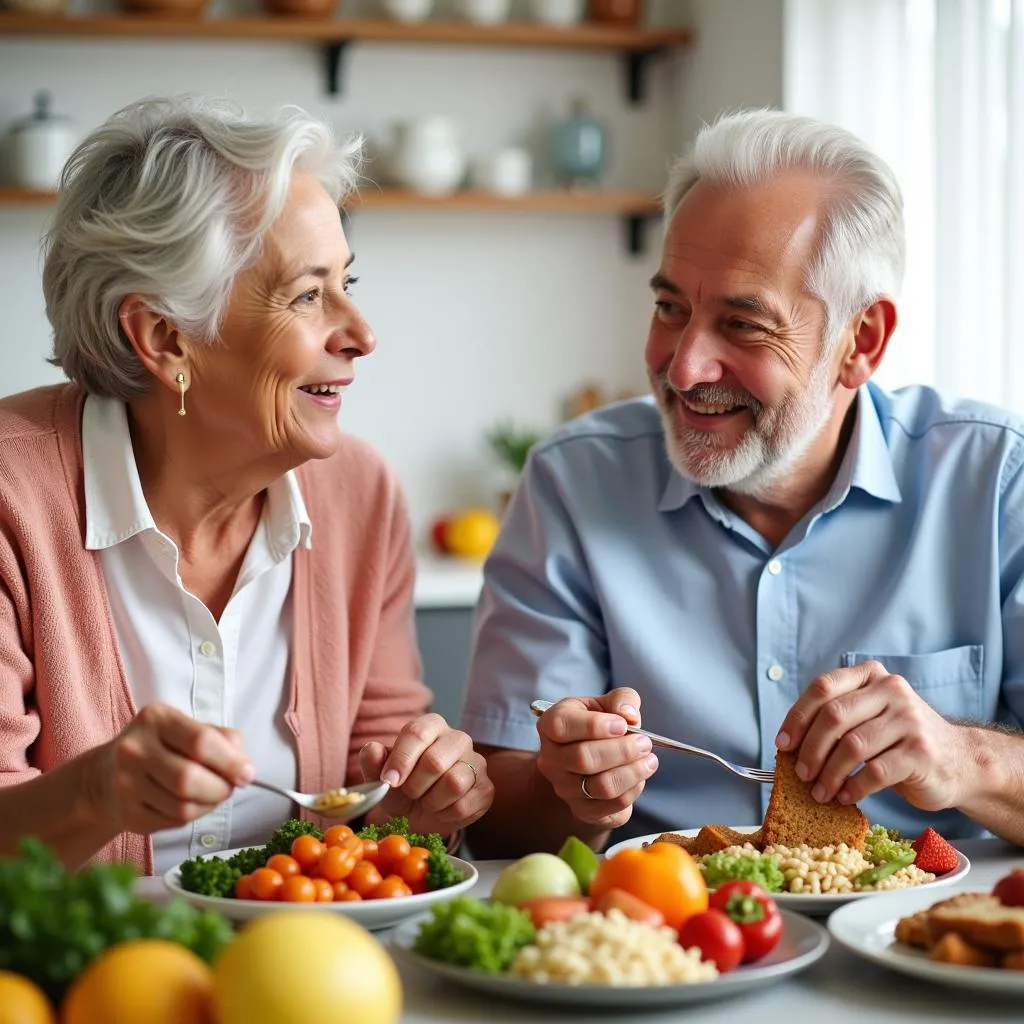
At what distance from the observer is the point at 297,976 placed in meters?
0.86

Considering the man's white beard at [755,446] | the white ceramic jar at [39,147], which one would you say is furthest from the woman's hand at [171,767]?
the white ceramic jar at [39,147]

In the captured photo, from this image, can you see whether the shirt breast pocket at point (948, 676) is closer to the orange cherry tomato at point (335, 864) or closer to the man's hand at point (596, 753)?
the man's hand at point (596, 753)

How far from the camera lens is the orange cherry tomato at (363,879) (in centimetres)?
131

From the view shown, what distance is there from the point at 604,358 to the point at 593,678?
2.63 metres

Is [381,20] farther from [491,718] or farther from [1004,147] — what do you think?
[491,718]

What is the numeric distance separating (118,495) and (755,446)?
2.69 ft

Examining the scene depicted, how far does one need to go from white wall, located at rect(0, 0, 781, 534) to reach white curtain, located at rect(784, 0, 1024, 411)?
418 millimetres

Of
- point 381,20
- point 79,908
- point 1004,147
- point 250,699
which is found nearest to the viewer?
point 79,908

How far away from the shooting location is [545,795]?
5.91 ft

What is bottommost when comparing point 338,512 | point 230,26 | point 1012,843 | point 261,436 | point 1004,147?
point 1012,843

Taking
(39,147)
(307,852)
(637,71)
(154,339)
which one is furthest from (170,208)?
(637,71)

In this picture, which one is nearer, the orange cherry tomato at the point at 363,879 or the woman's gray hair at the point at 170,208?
the orange cherry tomato at the point at 363,879

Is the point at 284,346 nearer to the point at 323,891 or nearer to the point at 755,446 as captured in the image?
the point at 755,446

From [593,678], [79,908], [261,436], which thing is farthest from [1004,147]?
[79,908]
